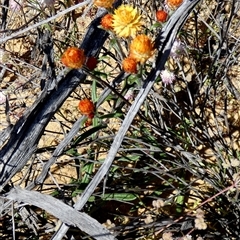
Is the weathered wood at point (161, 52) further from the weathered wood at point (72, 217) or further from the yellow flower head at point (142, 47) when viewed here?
the weathered wood at point (72, 217)

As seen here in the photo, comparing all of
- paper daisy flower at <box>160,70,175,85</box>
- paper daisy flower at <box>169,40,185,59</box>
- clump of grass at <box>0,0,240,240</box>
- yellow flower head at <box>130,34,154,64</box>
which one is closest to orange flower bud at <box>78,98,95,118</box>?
clump of grass at <box>0,0,240,240</box>

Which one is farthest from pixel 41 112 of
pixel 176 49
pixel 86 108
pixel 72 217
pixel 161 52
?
pixel 176 49

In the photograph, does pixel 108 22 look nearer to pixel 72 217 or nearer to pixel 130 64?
pixel 130 64

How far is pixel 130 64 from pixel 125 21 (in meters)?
0.08

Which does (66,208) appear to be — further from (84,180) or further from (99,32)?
(84,180)

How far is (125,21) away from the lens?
97 cm

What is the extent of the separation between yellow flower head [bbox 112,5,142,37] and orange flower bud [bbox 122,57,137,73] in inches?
2.3

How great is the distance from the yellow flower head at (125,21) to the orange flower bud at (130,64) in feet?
0.19

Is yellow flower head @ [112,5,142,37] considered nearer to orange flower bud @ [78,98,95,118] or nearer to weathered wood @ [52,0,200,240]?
weathered wood @ [52,0,200,240]

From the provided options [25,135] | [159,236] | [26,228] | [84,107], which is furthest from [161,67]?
[26,228]

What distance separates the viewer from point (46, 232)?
1.66 m

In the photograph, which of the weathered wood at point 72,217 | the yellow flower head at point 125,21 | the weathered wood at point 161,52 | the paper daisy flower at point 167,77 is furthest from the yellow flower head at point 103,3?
the paper daisy flower at point 167,77

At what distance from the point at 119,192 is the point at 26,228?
33cm

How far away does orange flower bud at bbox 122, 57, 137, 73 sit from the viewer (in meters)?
0.96
